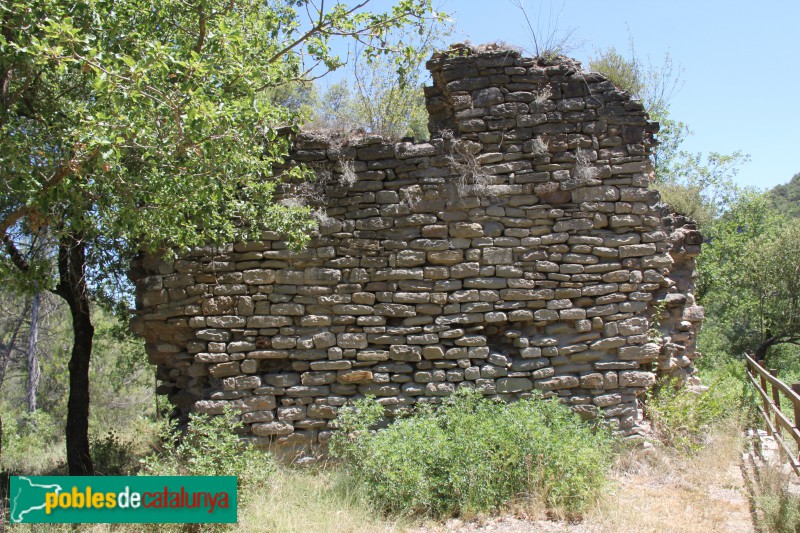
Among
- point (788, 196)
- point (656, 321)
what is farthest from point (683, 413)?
point (788, 196)

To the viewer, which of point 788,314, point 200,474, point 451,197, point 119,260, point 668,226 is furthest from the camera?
point 788,314

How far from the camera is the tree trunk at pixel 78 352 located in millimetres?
7277

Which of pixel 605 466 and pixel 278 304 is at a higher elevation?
pixel 278 304

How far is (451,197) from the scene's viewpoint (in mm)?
6359

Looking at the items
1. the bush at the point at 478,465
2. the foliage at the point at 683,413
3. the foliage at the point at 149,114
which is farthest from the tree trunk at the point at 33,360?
the foliage at the point at 683,413

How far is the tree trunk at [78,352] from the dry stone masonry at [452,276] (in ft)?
4.33

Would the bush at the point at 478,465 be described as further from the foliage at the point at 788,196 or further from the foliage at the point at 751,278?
the foliage at the point at 788,196

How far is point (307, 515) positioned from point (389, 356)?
187 cm

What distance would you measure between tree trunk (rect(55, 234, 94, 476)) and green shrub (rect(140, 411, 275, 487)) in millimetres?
2218

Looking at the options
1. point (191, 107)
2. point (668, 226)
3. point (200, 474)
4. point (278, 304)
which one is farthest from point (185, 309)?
point (668, 226)

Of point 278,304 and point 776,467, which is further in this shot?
point 278,304

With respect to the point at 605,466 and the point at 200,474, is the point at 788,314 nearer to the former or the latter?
the point at 605,466

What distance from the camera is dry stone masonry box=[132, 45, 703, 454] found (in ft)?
20.3

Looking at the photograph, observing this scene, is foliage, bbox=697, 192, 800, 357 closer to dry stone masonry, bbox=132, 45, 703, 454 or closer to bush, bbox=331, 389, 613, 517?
dry stone masonry, bbox=132, 45, 703, 454
